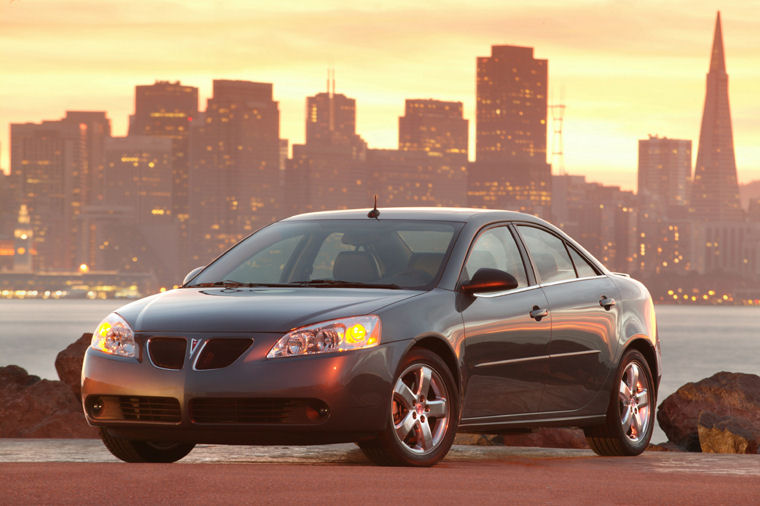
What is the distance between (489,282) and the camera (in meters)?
8.80

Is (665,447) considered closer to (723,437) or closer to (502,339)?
(723,437)

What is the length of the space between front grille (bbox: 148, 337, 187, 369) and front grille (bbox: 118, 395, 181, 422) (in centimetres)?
19

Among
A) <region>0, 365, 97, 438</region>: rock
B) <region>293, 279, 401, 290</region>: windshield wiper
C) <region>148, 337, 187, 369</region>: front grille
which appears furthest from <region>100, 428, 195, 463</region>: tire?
<region>0, 365, 97, 438</region>: rock

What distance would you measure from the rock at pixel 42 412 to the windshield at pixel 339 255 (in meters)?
4.86

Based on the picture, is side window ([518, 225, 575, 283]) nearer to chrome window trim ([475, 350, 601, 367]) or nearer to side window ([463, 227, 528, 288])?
side window ([463, 227, 528, 288])

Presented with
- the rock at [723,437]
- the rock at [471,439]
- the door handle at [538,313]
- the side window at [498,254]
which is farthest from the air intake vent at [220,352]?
the rock at [723,437]

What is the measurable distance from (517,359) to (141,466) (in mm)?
2435

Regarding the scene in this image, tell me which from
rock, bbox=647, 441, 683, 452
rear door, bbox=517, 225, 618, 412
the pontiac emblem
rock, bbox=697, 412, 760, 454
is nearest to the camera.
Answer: the pontiac emblem

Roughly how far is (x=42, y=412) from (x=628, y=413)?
20.9 ft

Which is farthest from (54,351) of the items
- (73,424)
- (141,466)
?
(141,466)

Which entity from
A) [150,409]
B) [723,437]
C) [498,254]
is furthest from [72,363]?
[150,409]

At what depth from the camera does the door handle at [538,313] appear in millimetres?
9453

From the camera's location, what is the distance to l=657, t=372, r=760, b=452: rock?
16.1 metres

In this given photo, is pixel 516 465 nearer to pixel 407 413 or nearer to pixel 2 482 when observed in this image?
pixel 407 413
